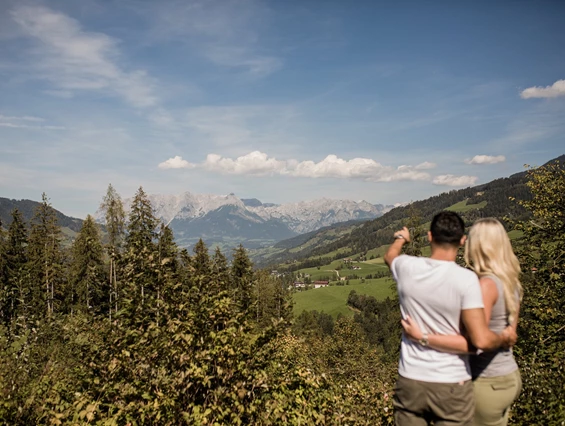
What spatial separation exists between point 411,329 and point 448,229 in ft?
3.35

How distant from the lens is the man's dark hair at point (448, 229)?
3400 millimetres

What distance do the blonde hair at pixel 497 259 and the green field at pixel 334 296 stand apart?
115253 millimetres

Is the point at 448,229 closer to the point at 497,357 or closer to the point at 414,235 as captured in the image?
the point at 497,357

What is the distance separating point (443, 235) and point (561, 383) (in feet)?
15.7

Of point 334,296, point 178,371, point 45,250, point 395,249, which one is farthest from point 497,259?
point 334,296

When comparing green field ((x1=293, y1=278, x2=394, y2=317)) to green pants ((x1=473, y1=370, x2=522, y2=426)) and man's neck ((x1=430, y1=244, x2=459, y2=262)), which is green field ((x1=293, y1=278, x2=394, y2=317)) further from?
man's neck ((x1=430, y1=244, x2=459, y2=262))

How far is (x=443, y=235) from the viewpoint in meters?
3.44

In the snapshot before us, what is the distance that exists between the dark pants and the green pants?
114mm

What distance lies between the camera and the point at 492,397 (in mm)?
3379

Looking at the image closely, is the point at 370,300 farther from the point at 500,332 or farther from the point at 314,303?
the point at 500,332

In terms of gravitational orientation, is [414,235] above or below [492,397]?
above

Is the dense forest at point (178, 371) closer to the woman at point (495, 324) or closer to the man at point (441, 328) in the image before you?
A: the man at point (441, 328)

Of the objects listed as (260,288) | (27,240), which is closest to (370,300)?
(260,288)

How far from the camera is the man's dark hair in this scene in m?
3.40
